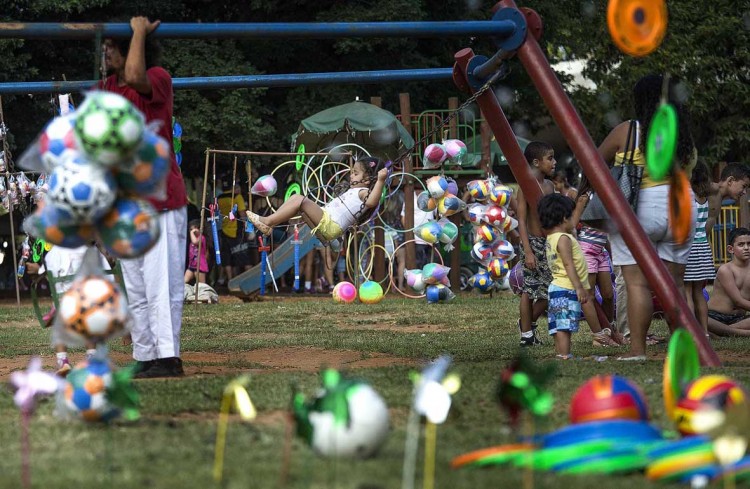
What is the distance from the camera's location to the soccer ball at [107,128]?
15.6ft

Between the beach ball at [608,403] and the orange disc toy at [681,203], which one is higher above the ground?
the orange disc toy at [681,203]

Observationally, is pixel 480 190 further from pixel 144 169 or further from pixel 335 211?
pixel 144 169

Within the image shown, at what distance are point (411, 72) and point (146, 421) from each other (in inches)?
177

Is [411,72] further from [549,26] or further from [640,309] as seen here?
[549,26]

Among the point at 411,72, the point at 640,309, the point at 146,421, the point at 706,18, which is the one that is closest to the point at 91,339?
the point at 146,421

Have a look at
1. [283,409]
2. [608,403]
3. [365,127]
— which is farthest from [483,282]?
[608,403]

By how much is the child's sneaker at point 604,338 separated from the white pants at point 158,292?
3.76 metres

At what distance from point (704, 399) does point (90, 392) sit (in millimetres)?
2577

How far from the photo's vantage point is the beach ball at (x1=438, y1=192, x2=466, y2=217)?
16.2 metres

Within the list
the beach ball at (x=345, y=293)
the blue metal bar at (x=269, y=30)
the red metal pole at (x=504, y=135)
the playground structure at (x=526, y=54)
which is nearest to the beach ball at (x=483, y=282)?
the beach ball at (x=345, y=293)

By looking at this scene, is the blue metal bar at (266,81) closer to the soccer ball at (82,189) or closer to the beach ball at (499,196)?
the soccer ball at (82,189)

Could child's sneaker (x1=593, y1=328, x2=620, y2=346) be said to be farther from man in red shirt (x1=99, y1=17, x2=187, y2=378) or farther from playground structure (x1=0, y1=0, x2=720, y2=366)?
man in red shirt (x1=99, y1=17, x2=187, y2=378)

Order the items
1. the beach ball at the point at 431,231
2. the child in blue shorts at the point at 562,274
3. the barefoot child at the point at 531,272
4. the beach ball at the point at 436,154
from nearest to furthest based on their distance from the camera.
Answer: the child in blue shorts at the point at 562,274
the barefoot child at the point at 531,272
the beach ball at the point at 436,154
the beach ball at the point at 431,231

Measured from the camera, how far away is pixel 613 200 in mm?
7348
